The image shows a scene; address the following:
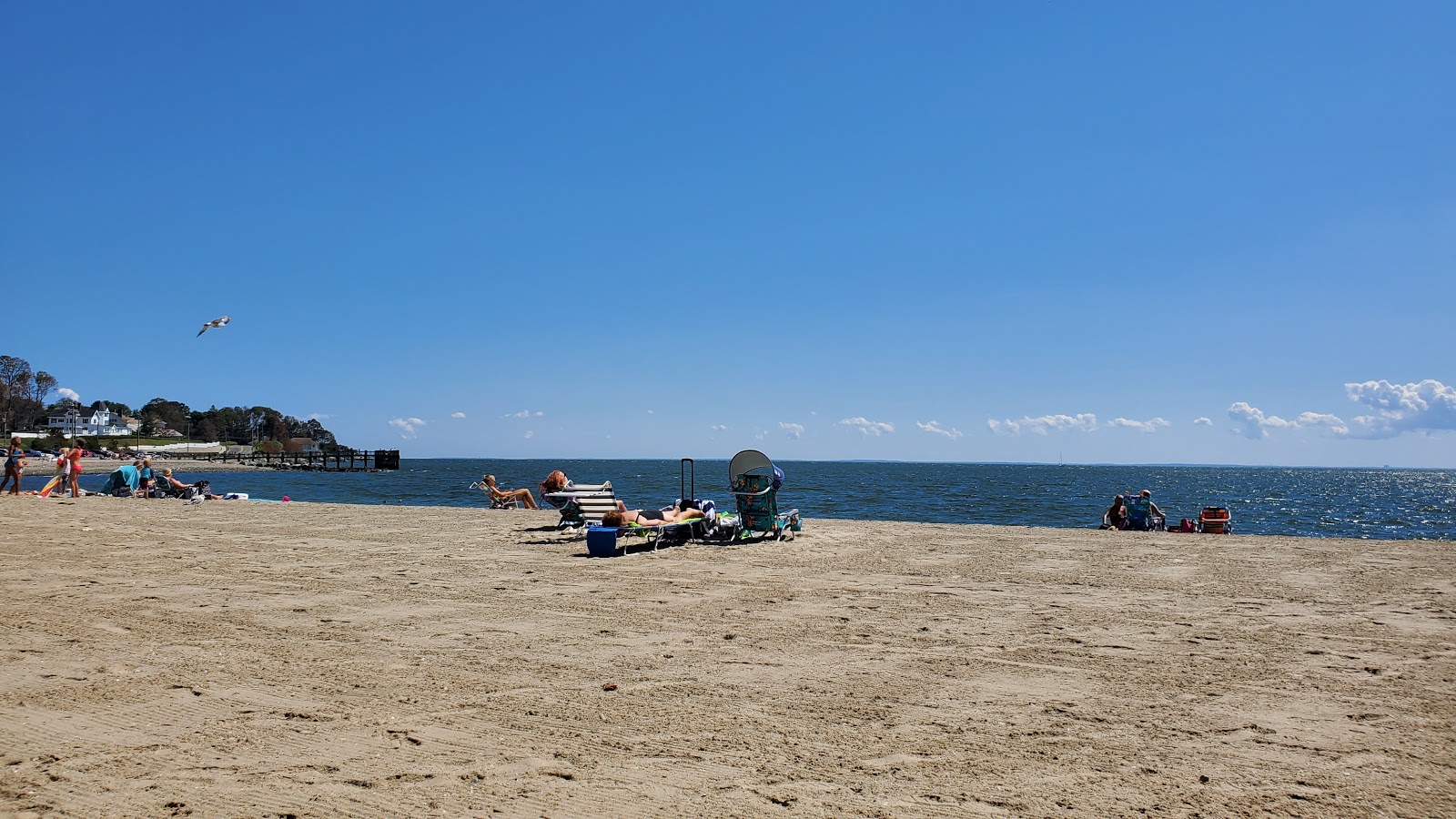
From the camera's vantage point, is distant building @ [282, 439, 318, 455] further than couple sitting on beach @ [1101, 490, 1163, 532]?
Yes

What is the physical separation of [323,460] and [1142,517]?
336 feet

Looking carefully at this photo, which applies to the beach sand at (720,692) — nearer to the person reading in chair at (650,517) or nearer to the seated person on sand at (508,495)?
the person reading in chair at (650,517)

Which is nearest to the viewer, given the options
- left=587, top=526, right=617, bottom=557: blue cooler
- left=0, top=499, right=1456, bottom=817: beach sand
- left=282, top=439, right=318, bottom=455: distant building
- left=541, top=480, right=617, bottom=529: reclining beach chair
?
left=0, top=499, right=1456, bottom=817: beach sand

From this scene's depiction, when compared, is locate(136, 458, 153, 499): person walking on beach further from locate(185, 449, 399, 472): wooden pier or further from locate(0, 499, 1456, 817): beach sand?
locate(185, 449, 399, 472): wooden pier

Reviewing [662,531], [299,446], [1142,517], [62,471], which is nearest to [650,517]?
[662,531]

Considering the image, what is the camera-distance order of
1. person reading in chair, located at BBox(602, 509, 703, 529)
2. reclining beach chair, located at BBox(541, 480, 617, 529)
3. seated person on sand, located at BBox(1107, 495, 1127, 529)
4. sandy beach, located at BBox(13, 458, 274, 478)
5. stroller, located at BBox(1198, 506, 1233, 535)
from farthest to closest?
sandy beach, located at BBox(13, 458, 274, 478) < seated person on sand, located at BBox(1107, 495, 1127, 529) < stroller, located at BBox(1198, 506, 1233, 535) < reclining beach chair, located at BBox(541, 480, 617, 529) < person reading in chair, located at BBox(602, 509, 703, 529)

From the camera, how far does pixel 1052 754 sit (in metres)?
4.37

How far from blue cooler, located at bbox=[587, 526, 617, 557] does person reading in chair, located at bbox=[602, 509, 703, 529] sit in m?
0.81

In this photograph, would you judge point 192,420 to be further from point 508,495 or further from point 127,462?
point 508,495

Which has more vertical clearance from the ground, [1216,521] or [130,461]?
[130,461]

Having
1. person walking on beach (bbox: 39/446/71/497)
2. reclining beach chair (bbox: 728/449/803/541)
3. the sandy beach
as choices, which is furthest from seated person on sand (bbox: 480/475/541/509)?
the sandy beach

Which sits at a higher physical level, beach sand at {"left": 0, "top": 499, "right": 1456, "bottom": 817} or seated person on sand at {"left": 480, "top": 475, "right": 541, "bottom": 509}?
seated person on sand at {"left": 480, "top": 475, "right": 541, "bottom": 509}

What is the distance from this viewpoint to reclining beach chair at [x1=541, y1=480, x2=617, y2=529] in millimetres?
15640

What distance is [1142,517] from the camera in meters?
20.2
